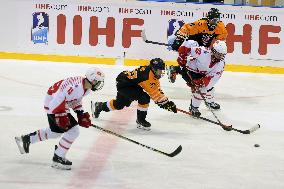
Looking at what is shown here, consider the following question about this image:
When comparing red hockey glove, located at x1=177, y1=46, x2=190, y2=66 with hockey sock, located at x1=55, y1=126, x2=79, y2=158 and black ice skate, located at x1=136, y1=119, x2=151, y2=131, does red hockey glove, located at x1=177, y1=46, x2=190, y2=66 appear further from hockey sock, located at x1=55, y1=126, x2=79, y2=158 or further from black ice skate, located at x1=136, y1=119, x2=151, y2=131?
hockey sock, located at x1=55, y1=126, x2=79, y2=158

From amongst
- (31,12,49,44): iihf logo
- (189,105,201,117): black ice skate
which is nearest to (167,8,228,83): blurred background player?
(189,105,201,117): black ice skate

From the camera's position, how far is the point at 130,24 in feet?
28.4

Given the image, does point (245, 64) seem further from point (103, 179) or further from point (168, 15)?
point (103, 179)

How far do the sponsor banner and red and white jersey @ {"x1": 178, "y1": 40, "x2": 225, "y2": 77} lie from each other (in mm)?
2586

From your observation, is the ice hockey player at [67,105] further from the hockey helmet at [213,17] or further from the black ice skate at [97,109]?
the hockey helmet at [213,17]

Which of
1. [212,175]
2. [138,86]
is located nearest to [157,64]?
[138,86]

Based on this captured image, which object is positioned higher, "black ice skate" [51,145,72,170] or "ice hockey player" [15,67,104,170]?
"ice hockey player" [15,67,104,170]

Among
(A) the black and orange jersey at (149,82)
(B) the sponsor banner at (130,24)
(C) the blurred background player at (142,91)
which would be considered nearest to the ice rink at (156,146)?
(C) the blurred background player at (142,91)

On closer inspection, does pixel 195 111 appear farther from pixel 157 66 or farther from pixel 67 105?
pixel 67 105

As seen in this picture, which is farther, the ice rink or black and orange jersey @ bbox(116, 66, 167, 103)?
black and orange jersey @ bbox(116, 66, 167, 103)

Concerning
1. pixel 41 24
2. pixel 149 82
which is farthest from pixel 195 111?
pixel 41 24

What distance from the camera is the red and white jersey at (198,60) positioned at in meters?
5.93

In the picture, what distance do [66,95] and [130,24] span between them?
4.68 meters

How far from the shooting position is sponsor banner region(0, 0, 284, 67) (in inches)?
340
